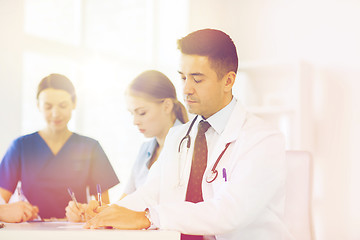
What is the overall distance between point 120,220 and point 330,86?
8.16ft

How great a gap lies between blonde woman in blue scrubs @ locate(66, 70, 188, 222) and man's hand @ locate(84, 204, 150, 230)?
1.11 m

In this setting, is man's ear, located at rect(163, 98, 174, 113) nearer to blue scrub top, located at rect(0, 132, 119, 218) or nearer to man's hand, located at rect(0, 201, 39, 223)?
blue scrub top, located at rect(0, 132, 119, 218)

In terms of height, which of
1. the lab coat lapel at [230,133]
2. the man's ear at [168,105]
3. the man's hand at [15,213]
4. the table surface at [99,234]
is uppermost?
the man's ear at [168,105]

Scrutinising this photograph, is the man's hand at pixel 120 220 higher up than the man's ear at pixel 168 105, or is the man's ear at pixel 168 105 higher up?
the man's ear at pixel 168 105

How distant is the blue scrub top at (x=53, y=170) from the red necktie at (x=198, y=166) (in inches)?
31.0

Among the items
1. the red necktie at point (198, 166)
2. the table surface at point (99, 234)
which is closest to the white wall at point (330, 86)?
the red necktie at point (198, 166)

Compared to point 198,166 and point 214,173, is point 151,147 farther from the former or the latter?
point 214,173

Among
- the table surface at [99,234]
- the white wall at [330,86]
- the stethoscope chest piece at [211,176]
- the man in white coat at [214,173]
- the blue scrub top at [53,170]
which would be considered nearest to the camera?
the table surface at [99,234]

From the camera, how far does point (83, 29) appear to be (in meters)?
3.07

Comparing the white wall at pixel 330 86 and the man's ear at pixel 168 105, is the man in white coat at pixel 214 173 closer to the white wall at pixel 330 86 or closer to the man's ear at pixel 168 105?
the man's ear at pixel 168 105

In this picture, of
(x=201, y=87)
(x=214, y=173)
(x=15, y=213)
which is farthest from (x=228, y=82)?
(x=15, y=213)

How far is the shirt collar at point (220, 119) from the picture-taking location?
168 centimetres

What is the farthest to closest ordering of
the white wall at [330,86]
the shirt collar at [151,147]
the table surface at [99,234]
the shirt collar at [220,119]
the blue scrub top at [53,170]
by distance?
the white wall at [330,86] → the shirt collar at [151,147] → the blue scrub top at [53,170] → the shirt collar at [220,119] → the table surface at [99,234]

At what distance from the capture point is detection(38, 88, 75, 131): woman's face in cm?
241
